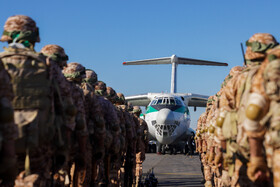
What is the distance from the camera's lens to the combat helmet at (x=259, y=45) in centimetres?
383

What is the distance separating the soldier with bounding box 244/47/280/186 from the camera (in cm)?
304

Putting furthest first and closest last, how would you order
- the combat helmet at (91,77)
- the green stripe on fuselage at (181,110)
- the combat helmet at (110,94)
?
1. the green stripe on fuselage at (181,110)
2. the combat helmet at (110,94)
3. the combat helmet at (91,77)

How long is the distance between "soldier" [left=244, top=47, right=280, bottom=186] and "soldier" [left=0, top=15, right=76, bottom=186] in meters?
1.82

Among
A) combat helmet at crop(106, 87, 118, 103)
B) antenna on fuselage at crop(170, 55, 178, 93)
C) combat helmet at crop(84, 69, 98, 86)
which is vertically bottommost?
combat helmet at crop(106, 87, 118, 103)

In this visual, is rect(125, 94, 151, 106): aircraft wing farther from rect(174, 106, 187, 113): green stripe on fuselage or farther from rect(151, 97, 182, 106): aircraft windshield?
rect(174, 106, 187, 113): green stripe on fuselage

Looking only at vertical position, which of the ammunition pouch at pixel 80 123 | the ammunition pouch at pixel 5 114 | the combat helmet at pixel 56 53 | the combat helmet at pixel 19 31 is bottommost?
the ammunition pouch at pixel 80 123

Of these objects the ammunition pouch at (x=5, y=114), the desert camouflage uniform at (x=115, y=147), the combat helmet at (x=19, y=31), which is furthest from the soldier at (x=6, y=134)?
the desert camouflage uniform at (x=115, y=147)

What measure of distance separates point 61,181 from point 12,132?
213 centimetres

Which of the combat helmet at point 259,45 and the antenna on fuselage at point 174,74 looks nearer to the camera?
the combat helmet at point 259,45

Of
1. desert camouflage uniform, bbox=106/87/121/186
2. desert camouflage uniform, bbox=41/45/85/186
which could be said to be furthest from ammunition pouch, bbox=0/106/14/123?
desert camouflage uniform, bbox=106/87/121/186

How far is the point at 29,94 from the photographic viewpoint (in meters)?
3.63

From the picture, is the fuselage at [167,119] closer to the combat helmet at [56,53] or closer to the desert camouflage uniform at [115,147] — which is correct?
the desert camouflage uniform at [115,147]

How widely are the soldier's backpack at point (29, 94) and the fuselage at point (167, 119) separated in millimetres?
19515

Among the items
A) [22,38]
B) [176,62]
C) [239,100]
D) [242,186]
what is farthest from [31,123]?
[176,62]
